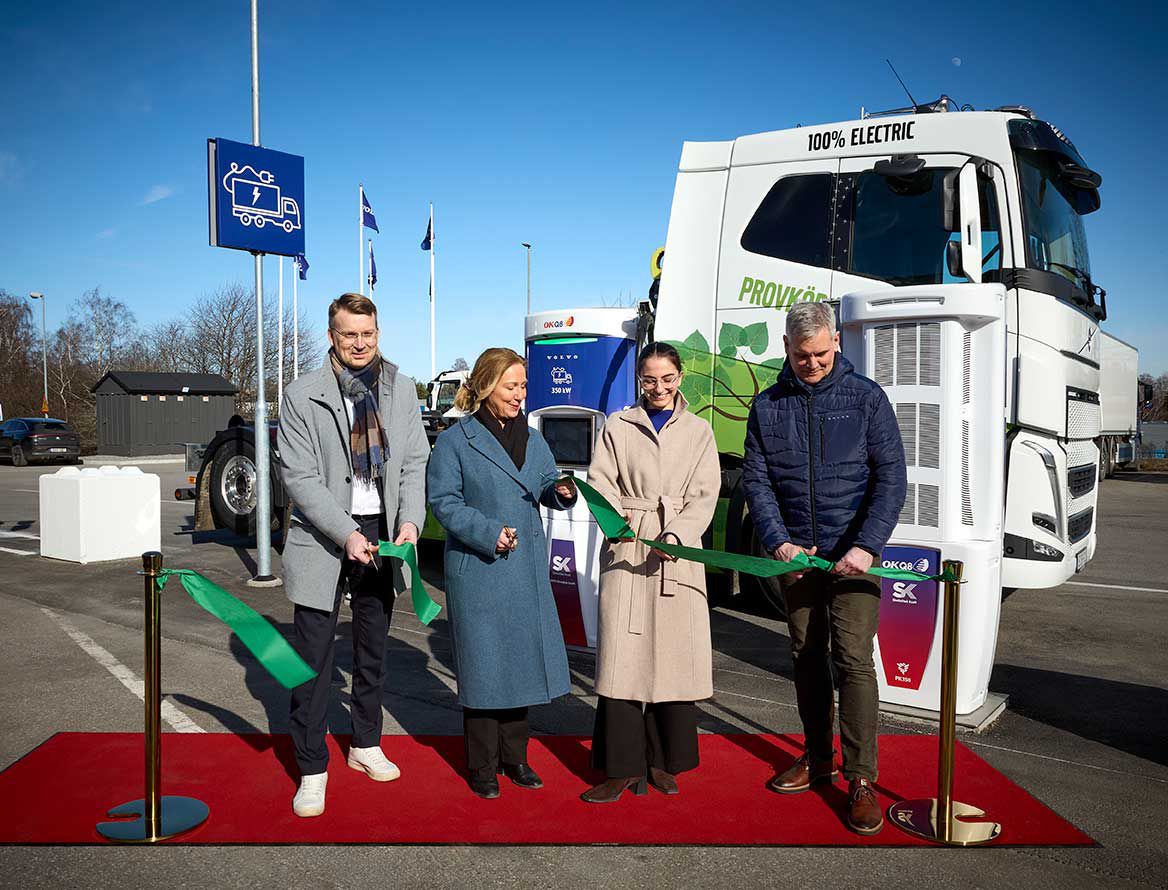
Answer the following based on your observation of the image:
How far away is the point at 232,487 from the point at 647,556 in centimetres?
811

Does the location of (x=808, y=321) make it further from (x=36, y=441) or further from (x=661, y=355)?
(x=36, y=441)

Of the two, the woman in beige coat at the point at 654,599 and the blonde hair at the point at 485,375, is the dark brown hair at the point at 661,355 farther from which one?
the blonde hair at the point at 485,375

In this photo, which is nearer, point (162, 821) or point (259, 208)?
point (162, 821)

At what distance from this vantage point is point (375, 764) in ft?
12.9

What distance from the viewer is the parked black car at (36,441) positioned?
88.5 ft

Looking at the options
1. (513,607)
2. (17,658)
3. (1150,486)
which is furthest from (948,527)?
(1150,486)

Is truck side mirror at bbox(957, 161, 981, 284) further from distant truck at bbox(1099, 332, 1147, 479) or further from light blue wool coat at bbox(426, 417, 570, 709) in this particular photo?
distant truck at bbox(1099, 332, 1147, 479)

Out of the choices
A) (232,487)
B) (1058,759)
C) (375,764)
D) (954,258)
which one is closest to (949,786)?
(1058,759)

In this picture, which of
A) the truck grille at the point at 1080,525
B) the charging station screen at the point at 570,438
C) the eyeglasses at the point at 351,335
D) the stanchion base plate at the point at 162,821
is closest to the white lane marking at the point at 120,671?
the stanchion base plate at the point at 162,821


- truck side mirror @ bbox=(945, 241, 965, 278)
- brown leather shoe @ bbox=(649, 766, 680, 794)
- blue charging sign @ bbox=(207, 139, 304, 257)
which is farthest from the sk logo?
blue charging sign @ bbox=(207, 139, 304, 257)

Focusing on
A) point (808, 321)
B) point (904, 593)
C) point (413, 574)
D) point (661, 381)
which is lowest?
point (904, 593)

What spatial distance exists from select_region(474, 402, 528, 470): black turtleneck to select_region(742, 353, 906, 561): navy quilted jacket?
3.32 feet

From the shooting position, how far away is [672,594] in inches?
145

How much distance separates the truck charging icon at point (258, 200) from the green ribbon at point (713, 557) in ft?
18.2
